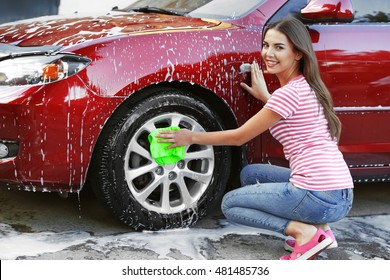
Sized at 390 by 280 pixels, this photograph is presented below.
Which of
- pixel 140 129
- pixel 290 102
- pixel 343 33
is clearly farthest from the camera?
pixel 343 33

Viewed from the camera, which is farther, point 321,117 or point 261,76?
point 261,76

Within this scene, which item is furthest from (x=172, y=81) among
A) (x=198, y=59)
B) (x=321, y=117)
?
(x=321, y=117)

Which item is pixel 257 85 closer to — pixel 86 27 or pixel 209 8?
→ pixel 209 8

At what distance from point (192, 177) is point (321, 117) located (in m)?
0.78

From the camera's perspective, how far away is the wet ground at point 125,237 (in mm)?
3590

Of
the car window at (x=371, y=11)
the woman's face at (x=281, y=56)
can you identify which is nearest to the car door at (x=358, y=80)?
the car window at (x=371, y=11)

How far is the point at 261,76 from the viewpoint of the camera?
3.88 meters

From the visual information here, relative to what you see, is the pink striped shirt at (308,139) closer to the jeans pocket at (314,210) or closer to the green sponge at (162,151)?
the jeans pocket at (314,210)

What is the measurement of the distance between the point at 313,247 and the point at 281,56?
874mm

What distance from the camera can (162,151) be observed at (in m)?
3.71

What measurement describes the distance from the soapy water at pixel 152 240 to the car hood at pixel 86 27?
95 centimetres

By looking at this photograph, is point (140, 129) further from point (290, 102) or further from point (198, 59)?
point (290, 102)

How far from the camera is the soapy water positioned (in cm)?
360

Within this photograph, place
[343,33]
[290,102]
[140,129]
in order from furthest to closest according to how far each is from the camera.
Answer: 1. [343,33]
2. [140,129]
3. [290,102]
